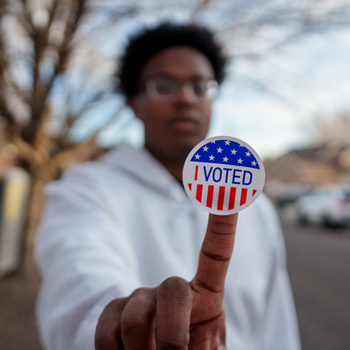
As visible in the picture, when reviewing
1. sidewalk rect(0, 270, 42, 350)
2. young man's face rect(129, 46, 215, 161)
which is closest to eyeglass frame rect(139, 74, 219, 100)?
young man's face rect(129, 46, 215, 161)

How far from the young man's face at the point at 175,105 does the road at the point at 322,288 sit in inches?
151

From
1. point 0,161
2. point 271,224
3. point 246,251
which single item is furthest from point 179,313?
point 0,161

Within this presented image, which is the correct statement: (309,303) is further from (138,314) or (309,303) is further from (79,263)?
(138,314)

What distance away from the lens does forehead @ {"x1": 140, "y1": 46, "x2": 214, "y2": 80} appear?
140 cm

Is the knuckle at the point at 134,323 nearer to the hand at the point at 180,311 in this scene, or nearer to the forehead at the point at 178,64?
the hand at the point at 180,311

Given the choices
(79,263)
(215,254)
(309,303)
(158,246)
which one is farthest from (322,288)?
(215,254)

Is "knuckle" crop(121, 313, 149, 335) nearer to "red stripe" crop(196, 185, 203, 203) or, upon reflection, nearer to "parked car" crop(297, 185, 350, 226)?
"red stripe" crop(196, 185, 203, 203)

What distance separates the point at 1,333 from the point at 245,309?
3791 mm

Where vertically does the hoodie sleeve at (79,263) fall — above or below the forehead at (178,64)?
below

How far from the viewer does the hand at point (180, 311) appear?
0.61m

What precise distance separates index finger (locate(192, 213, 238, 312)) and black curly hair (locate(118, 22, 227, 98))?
3.76 ft

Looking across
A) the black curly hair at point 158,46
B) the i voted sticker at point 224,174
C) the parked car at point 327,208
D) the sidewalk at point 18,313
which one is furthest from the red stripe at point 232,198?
the parked car at point 327,208

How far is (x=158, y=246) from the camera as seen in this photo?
124 centimetres

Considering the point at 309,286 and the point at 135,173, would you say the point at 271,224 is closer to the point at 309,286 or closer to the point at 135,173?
the point at 135,173
